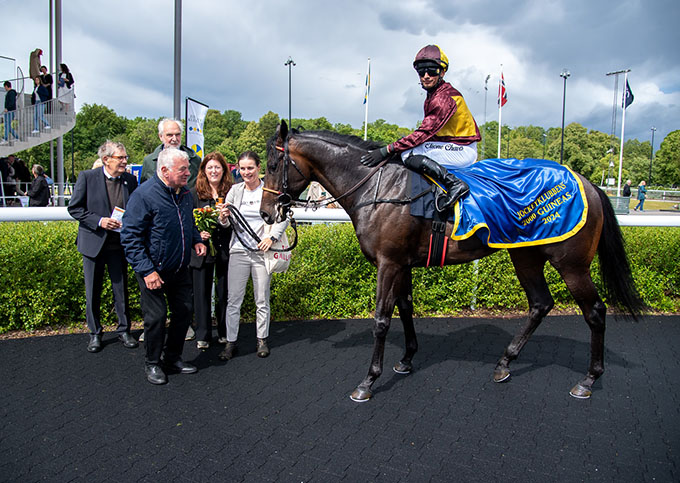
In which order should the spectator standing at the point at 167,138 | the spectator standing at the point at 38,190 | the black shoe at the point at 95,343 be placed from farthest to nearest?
the spectator standing at the point at 38,190 < the spectator standing at the point at 167,138 < the black shoe at the point at 95,343

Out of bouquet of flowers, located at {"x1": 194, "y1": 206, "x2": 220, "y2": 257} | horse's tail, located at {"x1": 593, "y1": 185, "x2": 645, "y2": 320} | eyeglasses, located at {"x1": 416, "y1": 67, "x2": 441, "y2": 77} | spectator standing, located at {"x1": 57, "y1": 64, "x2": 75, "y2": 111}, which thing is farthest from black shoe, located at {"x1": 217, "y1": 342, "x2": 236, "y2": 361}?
spectator standing, located at {"x1": 57, "y1": 64, "x2": 75, "y2": 111}

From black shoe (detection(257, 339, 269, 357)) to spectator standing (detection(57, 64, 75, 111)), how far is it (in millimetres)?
17967

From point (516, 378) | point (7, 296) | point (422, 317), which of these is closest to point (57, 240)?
point (7, 296)

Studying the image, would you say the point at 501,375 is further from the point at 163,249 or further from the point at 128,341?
the point at 128,341

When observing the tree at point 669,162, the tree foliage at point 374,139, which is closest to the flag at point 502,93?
the tree foliage at point 374,139

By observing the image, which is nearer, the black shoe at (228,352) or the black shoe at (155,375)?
the black shoe at (155,375)

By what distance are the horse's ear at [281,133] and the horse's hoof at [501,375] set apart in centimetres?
277

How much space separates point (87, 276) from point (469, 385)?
12.6ft

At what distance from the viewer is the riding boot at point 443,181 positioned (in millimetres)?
3670

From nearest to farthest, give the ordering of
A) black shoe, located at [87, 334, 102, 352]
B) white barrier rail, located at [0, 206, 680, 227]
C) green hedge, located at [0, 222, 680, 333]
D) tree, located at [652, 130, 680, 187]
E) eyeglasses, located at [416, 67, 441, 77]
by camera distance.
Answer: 1. eyeglasses, located at [416, 67, 441, 77]
2. black shoe, located at [87, 334, 102, 352]
3. white barrier rail, located at [0, 206, 680, 227]
4. green hedge, located at [0, 222, 680, 333]
5. tree, located at [652, 130, 680, 187]

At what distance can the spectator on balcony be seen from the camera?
54.4ft

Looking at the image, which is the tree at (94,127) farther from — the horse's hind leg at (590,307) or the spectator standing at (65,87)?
the horse's hind leg at (590,307)

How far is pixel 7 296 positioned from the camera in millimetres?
4898

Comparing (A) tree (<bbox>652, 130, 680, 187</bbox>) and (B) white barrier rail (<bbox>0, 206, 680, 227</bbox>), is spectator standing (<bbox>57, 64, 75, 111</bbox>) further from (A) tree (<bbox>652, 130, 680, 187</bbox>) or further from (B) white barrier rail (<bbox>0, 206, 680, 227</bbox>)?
(A) tree (<bbox>652, 130, 680, 187</bbox>)
